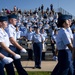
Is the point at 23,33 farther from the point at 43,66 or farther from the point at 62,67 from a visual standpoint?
the point at 62,67

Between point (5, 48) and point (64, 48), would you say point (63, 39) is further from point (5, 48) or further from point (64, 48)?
point (5, 48)

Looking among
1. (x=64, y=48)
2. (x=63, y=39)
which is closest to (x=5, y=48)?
(x=63, y=39)

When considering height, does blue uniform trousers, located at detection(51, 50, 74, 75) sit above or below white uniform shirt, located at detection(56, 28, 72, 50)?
below

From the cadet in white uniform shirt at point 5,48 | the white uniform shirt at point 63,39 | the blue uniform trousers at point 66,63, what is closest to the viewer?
the cadet in white uniform shirt at point 5,48

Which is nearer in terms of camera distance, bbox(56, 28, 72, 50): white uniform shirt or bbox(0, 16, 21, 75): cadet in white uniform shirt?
bbox(0, 16, 21, 75): cadet in white uniform shirt

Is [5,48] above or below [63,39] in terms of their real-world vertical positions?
below

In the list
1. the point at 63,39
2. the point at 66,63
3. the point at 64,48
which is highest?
the point at 63,39

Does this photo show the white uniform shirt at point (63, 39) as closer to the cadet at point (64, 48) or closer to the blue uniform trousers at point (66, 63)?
the cadet at point (64, 48)

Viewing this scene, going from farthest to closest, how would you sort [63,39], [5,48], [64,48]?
[64,48], [63,39], [5,48]

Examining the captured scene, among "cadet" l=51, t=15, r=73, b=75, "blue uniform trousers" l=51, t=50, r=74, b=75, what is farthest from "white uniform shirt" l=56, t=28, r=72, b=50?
"blue uniform trousers" l=51, t=50, r=74, b=75

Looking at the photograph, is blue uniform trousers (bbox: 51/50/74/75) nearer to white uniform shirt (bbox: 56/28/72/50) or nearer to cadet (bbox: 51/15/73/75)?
cadet (bbox: 51/15/73/75)

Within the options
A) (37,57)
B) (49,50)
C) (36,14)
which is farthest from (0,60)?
(36,14)

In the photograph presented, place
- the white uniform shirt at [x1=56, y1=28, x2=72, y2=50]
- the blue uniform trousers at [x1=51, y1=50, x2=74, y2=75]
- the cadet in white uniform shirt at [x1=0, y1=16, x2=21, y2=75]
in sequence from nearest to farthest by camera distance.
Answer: the cadet in white uniform shirt at [x1=0, y1=16, x2=21, y2=75] < the white uniform shirt at [x1=56, y1=28, x2=72, y2=50] < the blue uniform trousers at [x1=51, y1=50, x2=74, y2=75]

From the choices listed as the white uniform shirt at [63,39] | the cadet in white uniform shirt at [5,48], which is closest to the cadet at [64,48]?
the white uniform shirt at [63,39]
